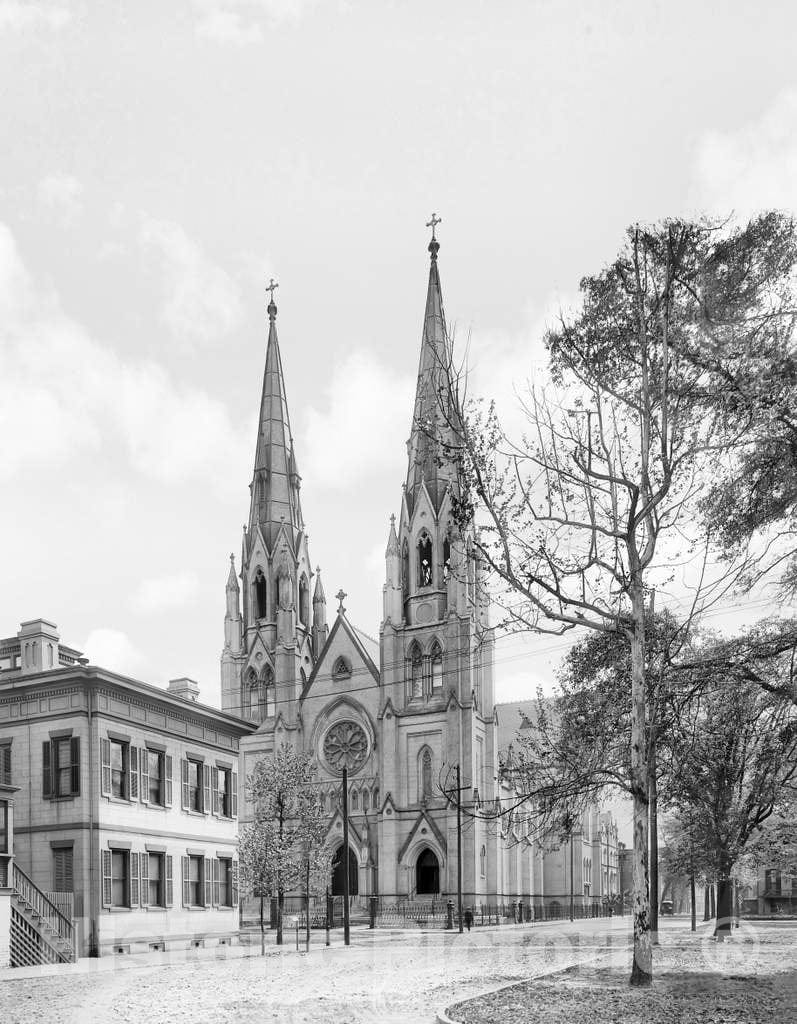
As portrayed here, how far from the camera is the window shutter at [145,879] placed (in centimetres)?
3144

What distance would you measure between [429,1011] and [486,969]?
362 inches

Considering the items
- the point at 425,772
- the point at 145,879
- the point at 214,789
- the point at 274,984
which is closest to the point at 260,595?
the point at 425,772

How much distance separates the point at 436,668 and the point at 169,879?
127 feet

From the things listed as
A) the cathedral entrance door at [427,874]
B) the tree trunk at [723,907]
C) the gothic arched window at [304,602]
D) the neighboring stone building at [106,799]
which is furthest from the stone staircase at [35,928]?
the gothic arched window at [304,602]

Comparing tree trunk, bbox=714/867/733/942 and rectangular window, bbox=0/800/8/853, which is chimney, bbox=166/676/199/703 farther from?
tree trunk, bbox=714/867/733/942

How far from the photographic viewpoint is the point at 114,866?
3061cm

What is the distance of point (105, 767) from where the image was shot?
Answer: 30.5 meters

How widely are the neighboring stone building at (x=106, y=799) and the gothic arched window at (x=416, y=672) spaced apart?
3617 cm

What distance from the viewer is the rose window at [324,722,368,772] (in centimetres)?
7269

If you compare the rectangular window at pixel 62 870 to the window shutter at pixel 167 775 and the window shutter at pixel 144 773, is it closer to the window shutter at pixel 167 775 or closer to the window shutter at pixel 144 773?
the window shutter at pixel 144 773

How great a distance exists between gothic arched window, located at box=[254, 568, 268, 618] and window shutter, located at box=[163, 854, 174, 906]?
46.3 m

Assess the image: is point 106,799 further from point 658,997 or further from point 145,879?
point 658,997

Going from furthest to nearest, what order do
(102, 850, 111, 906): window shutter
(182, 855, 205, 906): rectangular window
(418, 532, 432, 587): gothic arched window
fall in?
(418, 532, 432, 587): gothic arched window < (182, 855, 205, 906): rectangular window < (102, 850, 111, 906): window shutter

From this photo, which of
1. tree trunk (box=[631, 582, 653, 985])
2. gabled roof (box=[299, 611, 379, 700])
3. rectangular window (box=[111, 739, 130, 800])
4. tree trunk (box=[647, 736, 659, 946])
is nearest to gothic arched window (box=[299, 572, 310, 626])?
gabled roof (box=[299, 611, 379, 700])
